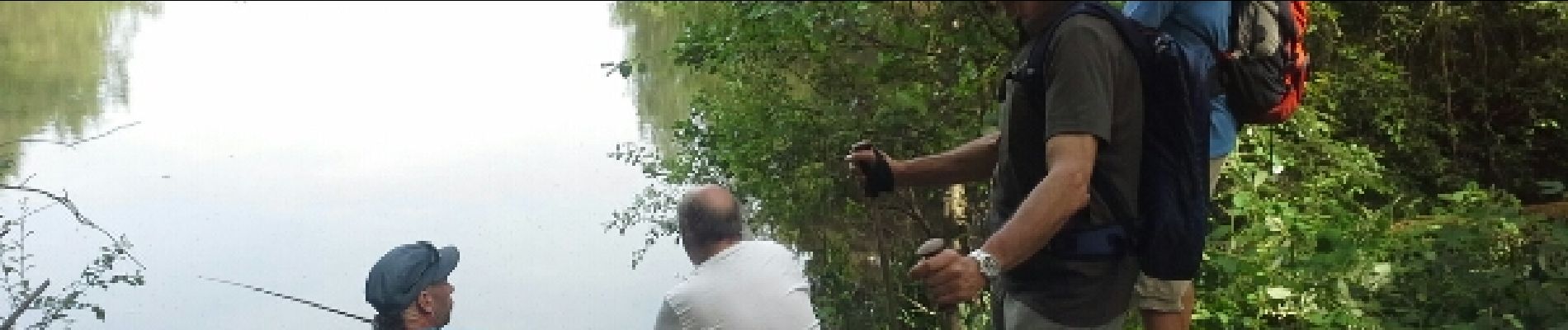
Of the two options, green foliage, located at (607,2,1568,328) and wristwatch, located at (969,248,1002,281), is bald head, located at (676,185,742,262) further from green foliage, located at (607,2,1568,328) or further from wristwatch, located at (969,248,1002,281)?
green foliage, located at (607,2,1568,328)

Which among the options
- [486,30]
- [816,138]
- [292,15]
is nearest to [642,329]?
[816,138]

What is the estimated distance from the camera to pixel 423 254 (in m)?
3.18

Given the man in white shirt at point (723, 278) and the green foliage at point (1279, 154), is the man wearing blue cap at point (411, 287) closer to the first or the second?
the man in white shirt at point (723, 278)

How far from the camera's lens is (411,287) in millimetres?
3141

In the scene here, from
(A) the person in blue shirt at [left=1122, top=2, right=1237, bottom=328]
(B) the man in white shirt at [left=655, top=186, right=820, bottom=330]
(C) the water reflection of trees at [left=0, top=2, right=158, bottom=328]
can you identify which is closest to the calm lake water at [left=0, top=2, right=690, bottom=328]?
(C) the water reflection of trees at [left=0, top=2, right=158, bottom=328]

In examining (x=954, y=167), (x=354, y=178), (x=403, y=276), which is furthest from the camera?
(x=354, y=178)

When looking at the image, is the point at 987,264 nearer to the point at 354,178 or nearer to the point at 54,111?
the point at 354,178

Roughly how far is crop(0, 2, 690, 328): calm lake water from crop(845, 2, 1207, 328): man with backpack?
133 inches

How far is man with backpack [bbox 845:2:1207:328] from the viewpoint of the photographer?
5.23 feet

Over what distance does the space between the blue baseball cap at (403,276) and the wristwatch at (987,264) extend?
1836mm

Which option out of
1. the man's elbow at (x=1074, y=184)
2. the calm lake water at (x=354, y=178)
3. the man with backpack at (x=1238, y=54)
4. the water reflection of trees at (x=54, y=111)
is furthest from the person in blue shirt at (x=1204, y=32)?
the water reflection of trees at (x=54, y=111)

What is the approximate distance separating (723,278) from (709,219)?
112 millimetres

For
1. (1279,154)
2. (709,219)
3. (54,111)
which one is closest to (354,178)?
(54,111)

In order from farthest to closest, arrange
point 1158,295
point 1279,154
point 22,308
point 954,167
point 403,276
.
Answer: point 22,308 < point 1279,154 < point 403,276 < point 1158,295 < point 954,167
